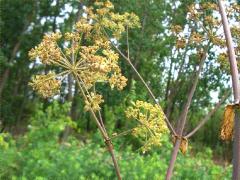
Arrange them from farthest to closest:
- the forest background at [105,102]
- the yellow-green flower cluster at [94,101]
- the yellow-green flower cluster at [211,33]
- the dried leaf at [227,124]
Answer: the forest background at [105,102]
the yellow-green flower cluster at [211,33]
the yellow-green flower cluster at [94,101]
the dried leaf at [227,124]

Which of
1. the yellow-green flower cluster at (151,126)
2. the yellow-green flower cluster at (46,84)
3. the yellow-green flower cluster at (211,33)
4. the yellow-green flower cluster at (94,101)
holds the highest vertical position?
the yellow-green flower cluster at (211,33)

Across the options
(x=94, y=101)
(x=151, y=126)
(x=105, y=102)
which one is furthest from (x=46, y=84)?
(x=105, y=102)

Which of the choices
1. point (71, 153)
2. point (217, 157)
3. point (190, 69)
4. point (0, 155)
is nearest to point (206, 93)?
point (190, 69)

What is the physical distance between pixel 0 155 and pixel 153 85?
691 centimetres

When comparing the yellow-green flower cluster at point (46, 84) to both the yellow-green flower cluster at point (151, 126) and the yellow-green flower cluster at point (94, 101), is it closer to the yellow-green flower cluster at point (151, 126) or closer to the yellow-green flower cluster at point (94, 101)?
the yellow-green flower cluster at point (94, 101)

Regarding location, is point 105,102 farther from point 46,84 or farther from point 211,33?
point 46,84

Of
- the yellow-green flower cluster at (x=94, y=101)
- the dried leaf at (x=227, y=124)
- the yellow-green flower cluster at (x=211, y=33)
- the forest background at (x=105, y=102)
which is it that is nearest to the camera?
the dried leaf at (x=227, y=124)

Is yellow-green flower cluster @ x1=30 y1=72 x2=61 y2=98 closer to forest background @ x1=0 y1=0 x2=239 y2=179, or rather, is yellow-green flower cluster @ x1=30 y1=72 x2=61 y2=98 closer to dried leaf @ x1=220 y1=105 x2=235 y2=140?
dried leaf @ x1=220 y1=105 x2=235 y2=140

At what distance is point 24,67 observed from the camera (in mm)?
15352

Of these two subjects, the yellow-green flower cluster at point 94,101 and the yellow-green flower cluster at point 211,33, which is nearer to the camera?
the yellow-green flower cluster at point 94,101

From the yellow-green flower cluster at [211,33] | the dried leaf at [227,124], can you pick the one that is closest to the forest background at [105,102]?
the yellow-green flower cluster at [211,33]

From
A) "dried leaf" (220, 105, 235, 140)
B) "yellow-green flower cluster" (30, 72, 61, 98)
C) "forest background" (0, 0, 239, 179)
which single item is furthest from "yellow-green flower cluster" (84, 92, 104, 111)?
"forest background" (0, 0, 239, 179)

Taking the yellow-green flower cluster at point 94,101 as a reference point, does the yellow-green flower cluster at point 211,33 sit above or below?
above

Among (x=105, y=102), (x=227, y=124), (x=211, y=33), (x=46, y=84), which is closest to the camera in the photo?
(x=227, y=124)
